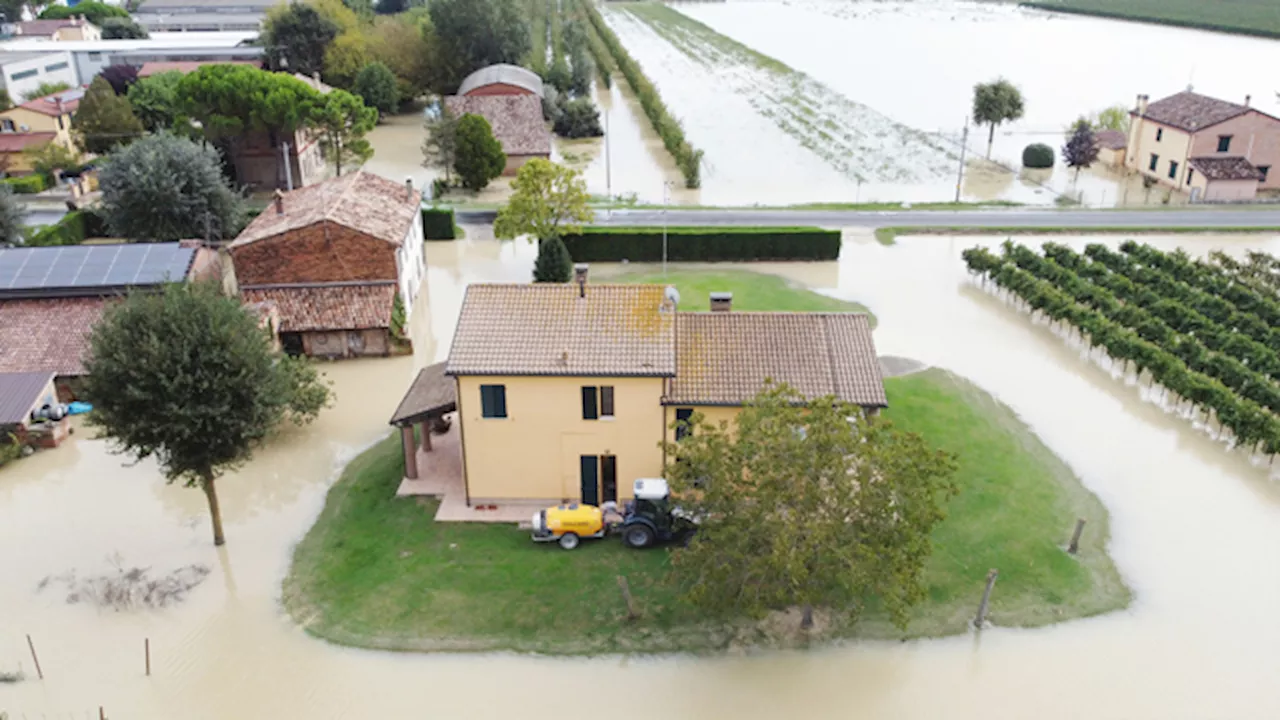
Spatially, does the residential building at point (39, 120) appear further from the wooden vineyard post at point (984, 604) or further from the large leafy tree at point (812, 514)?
the wooden vineyard post at point (984, 604)

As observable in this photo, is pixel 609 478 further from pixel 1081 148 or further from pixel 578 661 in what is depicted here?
pixel 1081 148

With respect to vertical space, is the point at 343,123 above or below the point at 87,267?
above

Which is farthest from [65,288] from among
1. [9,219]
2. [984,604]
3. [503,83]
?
[503,83]

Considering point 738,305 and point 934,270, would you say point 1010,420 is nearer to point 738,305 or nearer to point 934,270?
Result: point 738,305

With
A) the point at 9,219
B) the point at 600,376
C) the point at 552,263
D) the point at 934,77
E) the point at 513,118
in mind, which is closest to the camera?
the point at 600,376

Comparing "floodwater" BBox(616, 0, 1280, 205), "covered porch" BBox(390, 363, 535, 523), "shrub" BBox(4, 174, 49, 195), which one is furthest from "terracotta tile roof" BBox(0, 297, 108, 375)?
"floodwater" BBox(616, 0, 1280, 205)

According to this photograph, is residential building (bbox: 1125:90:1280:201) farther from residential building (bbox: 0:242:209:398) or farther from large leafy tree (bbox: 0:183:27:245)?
large leafy tree (bbox: 0:183:27:245)

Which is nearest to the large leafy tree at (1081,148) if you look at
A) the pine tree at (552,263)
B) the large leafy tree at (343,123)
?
the pine tree at (552,263)
